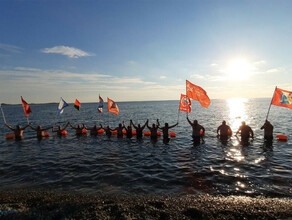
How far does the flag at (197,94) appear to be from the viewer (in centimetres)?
1542

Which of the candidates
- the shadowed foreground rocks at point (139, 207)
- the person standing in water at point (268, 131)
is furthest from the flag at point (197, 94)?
the shadowed foreground rocks at point (139, 207)

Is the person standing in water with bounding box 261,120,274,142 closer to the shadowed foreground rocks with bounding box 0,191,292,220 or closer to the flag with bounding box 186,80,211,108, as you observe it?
the flag with bounding box 186,80,211,108

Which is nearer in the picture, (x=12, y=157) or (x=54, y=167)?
(x=54, y=167)

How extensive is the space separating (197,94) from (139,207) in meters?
12.0

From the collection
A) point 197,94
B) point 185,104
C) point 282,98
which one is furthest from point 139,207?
point 282,98

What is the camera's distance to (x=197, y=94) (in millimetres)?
15688

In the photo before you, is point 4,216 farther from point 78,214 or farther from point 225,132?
point 225,132

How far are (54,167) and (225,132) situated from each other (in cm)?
1569

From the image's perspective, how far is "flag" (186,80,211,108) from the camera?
50.6 ft

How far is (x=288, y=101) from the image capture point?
596 inches

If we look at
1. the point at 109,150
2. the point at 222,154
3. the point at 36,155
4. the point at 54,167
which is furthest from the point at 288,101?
the point at 36,155

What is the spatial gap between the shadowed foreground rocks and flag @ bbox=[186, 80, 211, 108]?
32.1 ft

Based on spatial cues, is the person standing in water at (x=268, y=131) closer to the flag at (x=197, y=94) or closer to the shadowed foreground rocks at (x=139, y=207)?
the flag at (x=197, y=94)

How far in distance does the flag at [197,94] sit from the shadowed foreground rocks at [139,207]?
9.80 m
